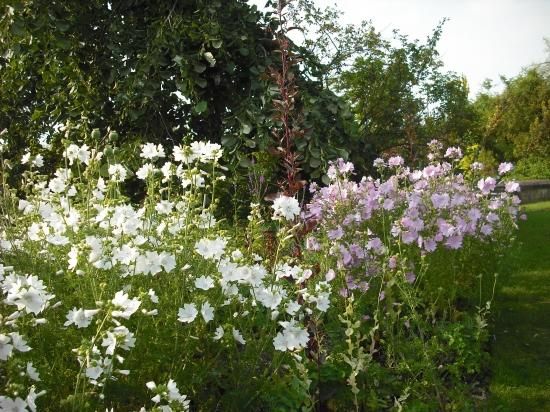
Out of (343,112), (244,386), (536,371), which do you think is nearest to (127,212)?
(244,386)

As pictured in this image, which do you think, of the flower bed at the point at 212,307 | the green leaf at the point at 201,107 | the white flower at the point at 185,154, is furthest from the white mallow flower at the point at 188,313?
the green leaf at the point at 201,107

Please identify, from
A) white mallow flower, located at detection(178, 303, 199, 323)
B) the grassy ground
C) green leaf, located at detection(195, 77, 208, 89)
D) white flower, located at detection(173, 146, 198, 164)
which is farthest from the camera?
green leaf, located at detection(195, 77, 208, 89)

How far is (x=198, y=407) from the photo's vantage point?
7.13 ft

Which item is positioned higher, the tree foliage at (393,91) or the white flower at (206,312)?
the tree foliage at (393,91)

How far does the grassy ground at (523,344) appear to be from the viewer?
9.66 ft

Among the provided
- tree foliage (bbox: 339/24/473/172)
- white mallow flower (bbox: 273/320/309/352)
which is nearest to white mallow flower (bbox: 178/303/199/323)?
white mallow flower (bbox: 273/320/309/352)

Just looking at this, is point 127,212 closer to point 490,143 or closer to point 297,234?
point 297,234

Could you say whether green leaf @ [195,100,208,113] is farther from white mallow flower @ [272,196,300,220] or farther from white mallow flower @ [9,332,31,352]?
white mallow flower @ [9,332,31,352]

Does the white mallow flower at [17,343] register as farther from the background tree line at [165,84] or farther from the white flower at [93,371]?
the background tree line at [165,84]

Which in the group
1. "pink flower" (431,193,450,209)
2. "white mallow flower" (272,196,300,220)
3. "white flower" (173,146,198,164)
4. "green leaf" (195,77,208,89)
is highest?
"green leaf" (195,77,208,89)

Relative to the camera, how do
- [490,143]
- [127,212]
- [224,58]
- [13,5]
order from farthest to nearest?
[490,143], [224,58], [13,5], [127,212]

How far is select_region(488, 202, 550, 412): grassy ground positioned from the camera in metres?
2.95

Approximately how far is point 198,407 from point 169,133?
11.2 ft

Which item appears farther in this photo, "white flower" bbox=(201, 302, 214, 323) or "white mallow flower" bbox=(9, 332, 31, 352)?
"white flower" bbox=(201, 302, 214, 323)
